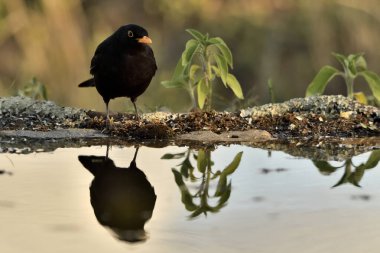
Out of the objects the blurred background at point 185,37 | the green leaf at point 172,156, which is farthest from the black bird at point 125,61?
the blurred background at point 185,37

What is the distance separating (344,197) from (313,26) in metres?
5.67

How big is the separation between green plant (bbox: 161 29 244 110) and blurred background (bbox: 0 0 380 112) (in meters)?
2.47

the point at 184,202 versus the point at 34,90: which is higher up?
the point at 184,202

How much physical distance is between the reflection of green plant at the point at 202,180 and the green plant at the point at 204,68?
1014 mm

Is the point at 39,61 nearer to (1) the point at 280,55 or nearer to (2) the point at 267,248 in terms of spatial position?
(1) the point at 280,55

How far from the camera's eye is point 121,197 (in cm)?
315

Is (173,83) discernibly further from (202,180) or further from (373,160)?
(202,180)

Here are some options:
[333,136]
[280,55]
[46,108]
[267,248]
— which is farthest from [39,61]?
[267,248]

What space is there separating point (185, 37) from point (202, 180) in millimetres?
5350

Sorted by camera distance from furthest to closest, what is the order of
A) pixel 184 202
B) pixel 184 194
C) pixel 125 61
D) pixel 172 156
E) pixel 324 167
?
1. pixel 125 61
2. pixel 172 156
3. pixel 324 167
4. pixel 184 194
5. pixel 184 202

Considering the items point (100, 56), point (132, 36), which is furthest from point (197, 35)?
point (100, 56)

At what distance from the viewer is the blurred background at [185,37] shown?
26.3 ft

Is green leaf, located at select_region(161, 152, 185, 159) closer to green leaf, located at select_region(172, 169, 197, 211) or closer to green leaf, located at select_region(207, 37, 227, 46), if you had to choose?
green leaf, located at select_region(172, 169, 197, 211)

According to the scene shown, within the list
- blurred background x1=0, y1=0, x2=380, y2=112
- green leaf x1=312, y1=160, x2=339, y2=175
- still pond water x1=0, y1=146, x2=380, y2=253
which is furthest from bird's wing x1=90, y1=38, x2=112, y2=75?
blurred background x1=0, y1=0, x2=380, y2=112
